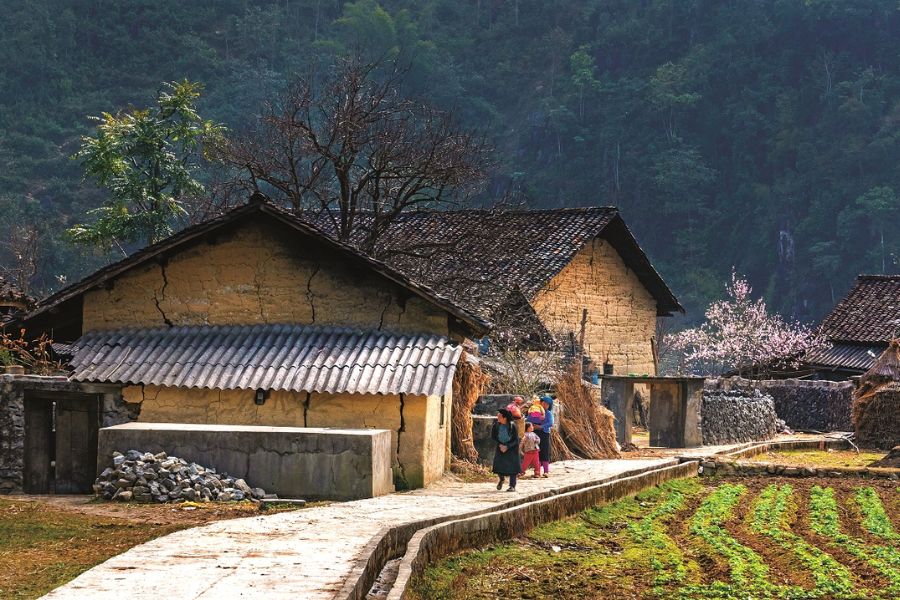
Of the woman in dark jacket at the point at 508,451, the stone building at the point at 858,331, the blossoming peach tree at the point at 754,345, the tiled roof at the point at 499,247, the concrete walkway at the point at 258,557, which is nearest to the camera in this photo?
the concrete walkway at the point at 258,557

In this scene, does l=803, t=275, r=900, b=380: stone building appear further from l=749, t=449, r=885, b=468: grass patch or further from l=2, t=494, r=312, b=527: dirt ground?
l=2, t=494, r=312, b=527: dirt ground

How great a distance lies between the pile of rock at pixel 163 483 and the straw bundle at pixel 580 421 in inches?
447

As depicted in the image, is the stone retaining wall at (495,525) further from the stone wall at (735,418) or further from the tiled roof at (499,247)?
the tiled roof at (499,247)

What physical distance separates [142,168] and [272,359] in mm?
38155

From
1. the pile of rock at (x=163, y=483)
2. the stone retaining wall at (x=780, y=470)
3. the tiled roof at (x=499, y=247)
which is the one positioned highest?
the tiled roof at (x=499, y=247)

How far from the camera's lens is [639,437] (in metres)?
40.6

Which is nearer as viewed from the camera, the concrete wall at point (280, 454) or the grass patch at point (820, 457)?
the concrete wall at point (280, 454)

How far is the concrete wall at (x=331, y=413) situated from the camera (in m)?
22.2

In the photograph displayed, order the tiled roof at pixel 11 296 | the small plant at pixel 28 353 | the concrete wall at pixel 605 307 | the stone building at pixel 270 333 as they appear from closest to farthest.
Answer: the stone building at pixel 270 333, the small plant at pixel 28 353, the tiled roof at pixel 11 296, the concrete wall at pixel 605 307

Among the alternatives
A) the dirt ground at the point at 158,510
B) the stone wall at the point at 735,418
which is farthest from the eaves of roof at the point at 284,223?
the stone wall at the point at 735,418

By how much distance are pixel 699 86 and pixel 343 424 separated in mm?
83768

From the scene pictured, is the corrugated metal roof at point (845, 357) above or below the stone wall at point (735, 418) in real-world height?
above

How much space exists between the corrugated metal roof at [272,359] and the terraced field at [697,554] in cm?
357

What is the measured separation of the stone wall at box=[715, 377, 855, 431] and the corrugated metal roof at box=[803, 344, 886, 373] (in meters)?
2.63
